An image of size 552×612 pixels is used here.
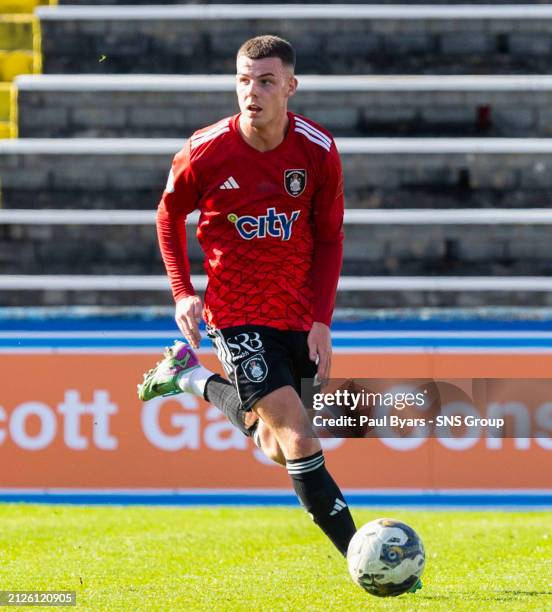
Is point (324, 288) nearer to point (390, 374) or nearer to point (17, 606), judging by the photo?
point (17, 606)

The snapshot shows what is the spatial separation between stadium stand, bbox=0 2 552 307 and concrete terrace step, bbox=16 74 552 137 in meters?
0.01

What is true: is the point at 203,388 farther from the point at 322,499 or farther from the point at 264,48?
the point at 264,48

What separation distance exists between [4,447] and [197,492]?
132 centimetres

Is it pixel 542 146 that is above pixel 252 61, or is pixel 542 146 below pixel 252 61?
below

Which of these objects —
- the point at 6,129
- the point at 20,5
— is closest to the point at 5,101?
the point at 6,129

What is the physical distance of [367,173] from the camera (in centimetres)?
1170

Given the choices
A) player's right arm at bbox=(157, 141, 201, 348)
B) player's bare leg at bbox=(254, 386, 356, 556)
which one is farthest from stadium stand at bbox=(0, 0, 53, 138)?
player's bare leg at bbox=(254, 386, 356, 556)

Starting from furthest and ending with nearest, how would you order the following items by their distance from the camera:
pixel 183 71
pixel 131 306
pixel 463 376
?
pixel 183 71
pixel 131 306
pixel 463 376

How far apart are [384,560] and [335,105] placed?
25.8 ft

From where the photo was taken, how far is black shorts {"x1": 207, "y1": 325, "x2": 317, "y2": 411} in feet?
17.0

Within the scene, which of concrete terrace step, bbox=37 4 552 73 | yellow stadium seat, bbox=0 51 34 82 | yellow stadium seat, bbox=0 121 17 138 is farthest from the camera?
yellow stadium seat, bbox=0 51 34 82

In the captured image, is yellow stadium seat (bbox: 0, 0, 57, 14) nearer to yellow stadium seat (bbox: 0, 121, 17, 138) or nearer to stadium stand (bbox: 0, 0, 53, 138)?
stadium stand (bbox: 0, 0, 53, 138)

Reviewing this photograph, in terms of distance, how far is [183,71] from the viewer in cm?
1277

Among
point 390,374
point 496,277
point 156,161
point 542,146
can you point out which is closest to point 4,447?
point 390,374
